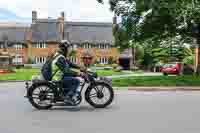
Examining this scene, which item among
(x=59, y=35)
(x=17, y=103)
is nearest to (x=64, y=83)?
(x=17, y=103)

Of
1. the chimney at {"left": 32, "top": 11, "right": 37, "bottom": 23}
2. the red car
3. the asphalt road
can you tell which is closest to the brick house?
the chimney at {"left": 32, "top": 11, "right": 37, "bottom": 23}

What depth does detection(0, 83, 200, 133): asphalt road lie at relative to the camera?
9.35 meters

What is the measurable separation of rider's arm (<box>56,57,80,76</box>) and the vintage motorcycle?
0.29 metres

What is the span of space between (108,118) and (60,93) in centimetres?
213

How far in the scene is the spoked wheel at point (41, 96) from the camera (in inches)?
492

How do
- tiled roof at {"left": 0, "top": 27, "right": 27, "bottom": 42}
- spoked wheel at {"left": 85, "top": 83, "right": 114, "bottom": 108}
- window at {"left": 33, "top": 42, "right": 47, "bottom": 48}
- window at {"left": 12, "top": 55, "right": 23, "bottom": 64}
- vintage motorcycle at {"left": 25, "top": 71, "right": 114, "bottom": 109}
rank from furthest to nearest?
tiled roof at {"left": 0, "top": 27, "right": 27, "bottom": 42} < window at {"left": 33, "top": 42, "right": 47, "bottom": 48} < window at {"left": 12, "top": 55, "right": 23, "bottom": 64} < spoked wheel at {"left": 85, "top": 83, "right": 114, "bottom": 108} < vintage motorcycle at {"left": 25, "top": 71, "right": 114, "bottom": 109}

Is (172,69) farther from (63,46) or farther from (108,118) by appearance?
(108,118)

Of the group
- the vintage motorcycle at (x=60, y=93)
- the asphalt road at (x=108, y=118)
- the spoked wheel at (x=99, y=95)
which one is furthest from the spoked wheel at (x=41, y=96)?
the spoked wheel at (x=99, y=95)

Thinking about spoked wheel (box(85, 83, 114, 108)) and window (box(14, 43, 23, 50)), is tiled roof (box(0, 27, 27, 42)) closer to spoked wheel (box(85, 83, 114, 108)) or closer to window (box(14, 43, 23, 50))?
window (box(14, 43, 23, 50))

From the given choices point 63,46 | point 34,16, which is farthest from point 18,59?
point 63,46

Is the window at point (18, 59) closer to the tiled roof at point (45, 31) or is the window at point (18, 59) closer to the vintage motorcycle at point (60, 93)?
the tiled roof at point (45, 31)

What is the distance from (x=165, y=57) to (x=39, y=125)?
62322mm

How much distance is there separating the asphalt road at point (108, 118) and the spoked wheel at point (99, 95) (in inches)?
8.6

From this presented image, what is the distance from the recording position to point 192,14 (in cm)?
2447
